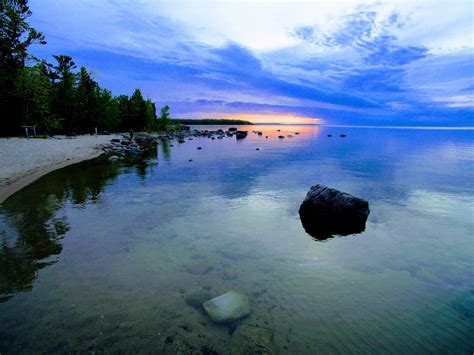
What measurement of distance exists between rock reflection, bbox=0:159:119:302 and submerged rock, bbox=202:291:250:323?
4.79 m

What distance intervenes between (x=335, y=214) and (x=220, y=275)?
7.18 metres

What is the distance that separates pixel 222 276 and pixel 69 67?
76.0 metres

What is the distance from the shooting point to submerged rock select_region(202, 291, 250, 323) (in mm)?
6152

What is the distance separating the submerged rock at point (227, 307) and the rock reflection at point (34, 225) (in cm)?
479

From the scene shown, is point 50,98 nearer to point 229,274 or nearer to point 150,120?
point 150,120

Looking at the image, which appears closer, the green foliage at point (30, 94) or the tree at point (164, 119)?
the green foliage at point (30, 94)

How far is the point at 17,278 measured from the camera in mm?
7266

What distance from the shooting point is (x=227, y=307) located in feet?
20.9

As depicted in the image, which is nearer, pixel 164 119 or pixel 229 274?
pixel 229 274

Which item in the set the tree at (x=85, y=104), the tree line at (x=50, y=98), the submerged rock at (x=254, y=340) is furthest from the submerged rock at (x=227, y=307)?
the tree at (x=85, y=104)

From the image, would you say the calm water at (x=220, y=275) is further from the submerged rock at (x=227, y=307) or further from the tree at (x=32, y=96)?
the tree at (x=32, y=96)

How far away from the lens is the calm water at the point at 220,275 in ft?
18.7

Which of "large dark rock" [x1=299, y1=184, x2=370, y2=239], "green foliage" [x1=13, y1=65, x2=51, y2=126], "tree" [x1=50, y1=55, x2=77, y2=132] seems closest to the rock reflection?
"large dark rock" [x1=299, y1=184, x2=370, y2=239]

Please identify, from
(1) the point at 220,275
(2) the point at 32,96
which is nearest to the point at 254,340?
(1) the point at 220,275
